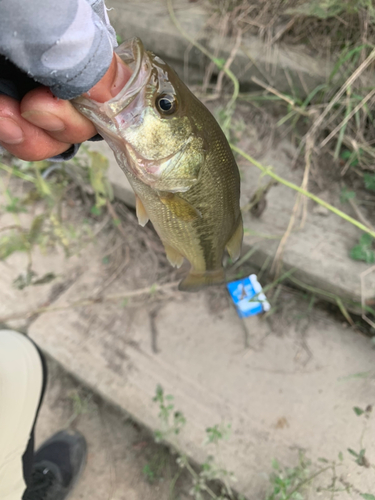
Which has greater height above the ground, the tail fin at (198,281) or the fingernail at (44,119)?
the fingernail at (44,119)

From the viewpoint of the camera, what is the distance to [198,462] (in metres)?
1.53

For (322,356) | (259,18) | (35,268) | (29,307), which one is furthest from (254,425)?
(259,18)

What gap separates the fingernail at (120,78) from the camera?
30.5 inches

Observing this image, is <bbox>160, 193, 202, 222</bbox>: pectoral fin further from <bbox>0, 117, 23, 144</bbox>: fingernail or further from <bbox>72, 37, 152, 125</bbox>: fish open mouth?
<bbox>0, 117, 23, 144</bbox>: fingernail

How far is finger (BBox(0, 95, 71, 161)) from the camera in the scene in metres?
0.75

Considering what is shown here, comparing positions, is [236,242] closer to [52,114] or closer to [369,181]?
[52,114]

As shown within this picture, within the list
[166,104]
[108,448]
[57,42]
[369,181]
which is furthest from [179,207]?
[108,448]

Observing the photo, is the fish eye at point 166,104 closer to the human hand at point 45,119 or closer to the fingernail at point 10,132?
the human hand at point 45,119

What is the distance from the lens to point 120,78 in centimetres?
79

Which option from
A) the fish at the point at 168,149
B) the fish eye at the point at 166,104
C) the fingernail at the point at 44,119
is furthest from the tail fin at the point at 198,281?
the fingernail at the point at 44,119

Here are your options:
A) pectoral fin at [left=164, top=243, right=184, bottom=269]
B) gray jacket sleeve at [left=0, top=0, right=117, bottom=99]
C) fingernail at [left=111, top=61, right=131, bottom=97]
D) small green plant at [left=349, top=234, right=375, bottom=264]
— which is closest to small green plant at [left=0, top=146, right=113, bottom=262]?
pectoral fin at [left=164, top=243, right=184, bottom=269]

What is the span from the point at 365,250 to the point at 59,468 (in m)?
2.10

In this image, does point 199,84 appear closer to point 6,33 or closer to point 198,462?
point 6,33

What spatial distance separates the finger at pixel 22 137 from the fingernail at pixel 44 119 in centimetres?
4
